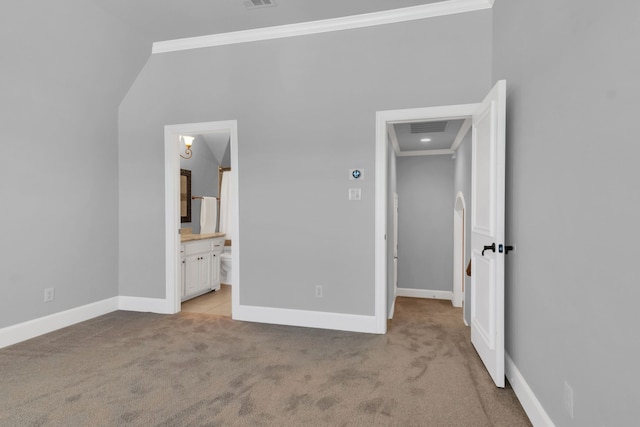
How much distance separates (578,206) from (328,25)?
9.23 ft

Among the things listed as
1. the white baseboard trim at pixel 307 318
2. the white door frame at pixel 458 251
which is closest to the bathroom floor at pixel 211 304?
the white baseboard trim at pixel 307 318

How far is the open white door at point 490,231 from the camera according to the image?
2287 millimetres

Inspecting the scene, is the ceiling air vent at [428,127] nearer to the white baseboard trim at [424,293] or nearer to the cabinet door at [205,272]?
the white baseboard trim at [424,293]

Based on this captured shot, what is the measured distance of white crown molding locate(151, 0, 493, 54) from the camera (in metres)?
3.08

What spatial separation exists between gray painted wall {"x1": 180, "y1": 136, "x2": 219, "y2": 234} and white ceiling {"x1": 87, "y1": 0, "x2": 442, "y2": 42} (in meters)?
2.47

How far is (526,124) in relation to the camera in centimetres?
214

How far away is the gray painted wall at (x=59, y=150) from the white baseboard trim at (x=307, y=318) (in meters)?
1.69

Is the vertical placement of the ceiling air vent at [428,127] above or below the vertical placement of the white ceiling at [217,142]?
below

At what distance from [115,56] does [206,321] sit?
9.51 ft

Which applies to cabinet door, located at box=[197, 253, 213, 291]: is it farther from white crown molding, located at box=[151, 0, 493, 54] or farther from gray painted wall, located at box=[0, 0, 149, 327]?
white crown molding, located at box=[151, 0, 493, 54]

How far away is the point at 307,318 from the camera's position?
3508 millimetres

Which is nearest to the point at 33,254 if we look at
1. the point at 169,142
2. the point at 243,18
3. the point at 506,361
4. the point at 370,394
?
the point at 169,142

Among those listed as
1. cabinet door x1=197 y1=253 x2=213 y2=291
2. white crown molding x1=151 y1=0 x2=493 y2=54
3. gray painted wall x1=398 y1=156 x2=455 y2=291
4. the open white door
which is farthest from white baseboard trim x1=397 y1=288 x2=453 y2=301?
white crown molding x1=151 y1=0 x2=493 y2=54

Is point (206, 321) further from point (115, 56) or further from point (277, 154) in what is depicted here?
point (115, 56)
